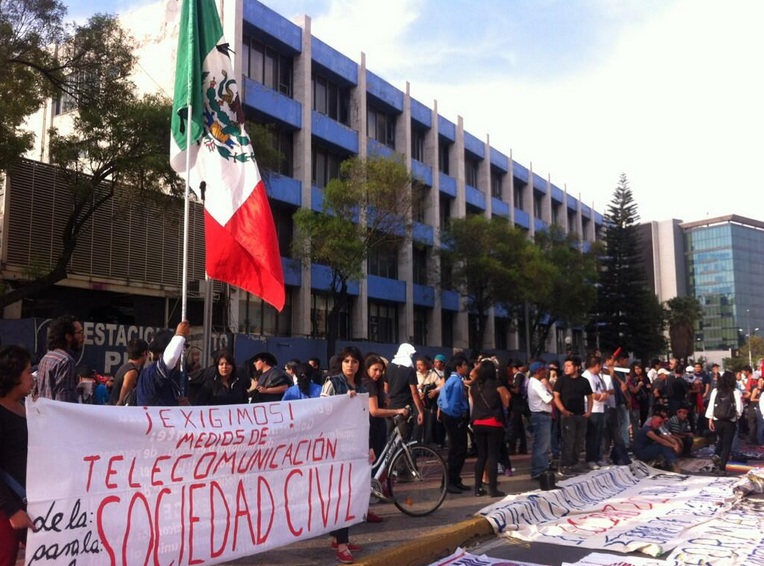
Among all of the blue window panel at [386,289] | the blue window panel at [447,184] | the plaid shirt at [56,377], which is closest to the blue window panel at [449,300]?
the blue window panel at [386,289]

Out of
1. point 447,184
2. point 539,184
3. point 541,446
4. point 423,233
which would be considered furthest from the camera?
point 539,184

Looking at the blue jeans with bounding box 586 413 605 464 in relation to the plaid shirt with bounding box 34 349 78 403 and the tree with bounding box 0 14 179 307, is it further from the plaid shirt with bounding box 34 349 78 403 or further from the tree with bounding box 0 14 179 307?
the tree with bounding box 0 14 179 307

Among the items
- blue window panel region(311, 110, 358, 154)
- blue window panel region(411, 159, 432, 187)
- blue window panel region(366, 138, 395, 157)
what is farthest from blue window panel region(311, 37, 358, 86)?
blue window panel region(411, 159, 432, 187)

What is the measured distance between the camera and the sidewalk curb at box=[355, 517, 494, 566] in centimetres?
643

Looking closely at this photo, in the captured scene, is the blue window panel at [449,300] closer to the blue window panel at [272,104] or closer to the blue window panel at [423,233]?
the blue window panel at [423,233]

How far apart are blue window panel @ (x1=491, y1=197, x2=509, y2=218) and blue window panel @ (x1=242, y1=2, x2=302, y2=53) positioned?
19.9 meters

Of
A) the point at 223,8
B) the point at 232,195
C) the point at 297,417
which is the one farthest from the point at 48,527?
the point at 223,8

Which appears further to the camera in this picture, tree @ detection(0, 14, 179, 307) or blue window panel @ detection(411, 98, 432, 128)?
blue window panel @ detection(411, 98, 432, 128)

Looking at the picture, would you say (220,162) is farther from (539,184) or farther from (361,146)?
(539,184)

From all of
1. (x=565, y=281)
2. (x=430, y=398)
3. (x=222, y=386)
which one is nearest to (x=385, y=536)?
(x=222, y=386)

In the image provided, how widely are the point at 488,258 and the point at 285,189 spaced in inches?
420

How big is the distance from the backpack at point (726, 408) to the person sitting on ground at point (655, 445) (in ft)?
2.92

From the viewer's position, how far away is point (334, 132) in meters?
34.0

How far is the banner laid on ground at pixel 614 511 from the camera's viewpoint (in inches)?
297
